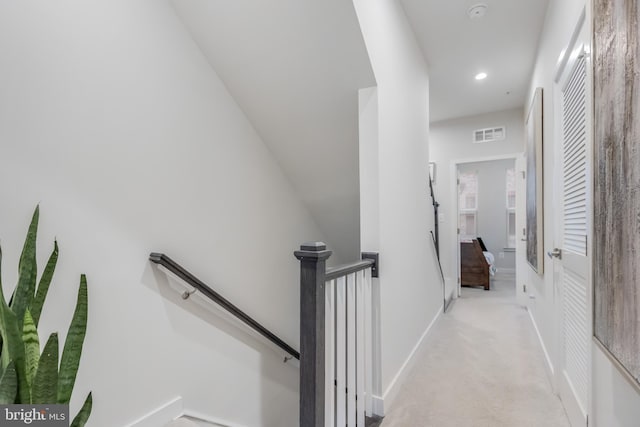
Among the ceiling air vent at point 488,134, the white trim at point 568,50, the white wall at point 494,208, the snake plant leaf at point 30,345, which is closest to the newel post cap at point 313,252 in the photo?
the snake plant leaf at point 30,345

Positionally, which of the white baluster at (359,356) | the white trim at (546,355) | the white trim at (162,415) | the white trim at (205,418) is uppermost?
the white baluster at (359,356)

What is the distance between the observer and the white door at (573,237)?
1525 mm

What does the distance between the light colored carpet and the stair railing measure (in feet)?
1.15

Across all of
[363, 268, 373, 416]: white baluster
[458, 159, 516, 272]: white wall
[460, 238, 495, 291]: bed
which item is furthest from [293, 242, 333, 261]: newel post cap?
[458, 159, 516, 272]: white wall

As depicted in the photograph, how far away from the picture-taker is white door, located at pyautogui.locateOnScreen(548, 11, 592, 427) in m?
1.53

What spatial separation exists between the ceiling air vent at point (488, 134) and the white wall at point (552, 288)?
4.59ft

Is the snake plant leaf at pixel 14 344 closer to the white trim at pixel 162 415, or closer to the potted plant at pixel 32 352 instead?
the potted plant at pixel 32 352

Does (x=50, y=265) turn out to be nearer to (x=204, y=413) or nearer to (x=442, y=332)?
(x=204, y=413)

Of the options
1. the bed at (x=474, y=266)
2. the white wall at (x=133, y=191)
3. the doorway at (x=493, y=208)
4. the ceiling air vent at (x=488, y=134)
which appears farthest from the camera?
the doorway at (x=493, y=208)

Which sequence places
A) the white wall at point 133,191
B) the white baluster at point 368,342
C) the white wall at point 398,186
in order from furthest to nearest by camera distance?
the white wall at point 398,186
the white baluster at point 368,342
the white wall at point 133,191

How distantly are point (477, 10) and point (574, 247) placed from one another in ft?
6.54

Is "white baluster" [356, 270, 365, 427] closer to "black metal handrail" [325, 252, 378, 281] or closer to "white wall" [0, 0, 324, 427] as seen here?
"black metal handrail" [325, 252, 378, 281]

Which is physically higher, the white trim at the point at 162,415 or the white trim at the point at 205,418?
the white trim at the point at 162,415

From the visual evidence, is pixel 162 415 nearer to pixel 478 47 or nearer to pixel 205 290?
pixel 205 290
